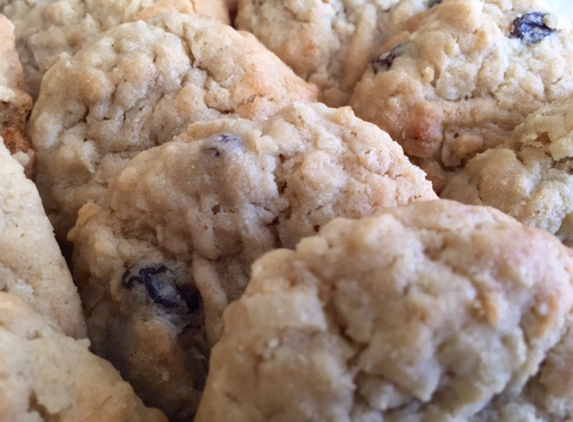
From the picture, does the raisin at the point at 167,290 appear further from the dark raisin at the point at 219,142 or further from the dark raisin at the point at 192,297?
the dark raisin at the point at 219,142

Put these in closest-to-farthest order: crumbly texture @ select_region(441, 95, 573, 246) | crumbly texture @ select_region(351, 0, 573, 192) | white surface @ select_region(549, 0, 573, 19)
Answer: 1. crumbly texture @ select_region(441, 95, 573, 246)
2. crumbly texture @ select_region(351, 0, 573, 192)
3. white surface @ select_region(549, 0, 573, 19)

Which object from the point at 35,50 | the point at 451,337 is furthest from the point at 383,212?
the point at 35,50

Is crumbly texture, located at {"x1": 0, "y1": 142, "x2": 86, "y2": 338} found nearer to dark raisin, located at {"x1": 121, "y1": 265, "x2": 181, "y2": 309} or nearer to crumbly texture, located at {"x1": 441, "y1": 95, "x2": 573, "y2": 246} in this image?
dark raisin, located at {"x1": 121, "y1": 265, "x2": 181, "y2": 309}

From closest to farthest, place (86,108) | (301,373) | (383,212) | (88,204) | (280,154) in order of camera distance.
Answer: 1. (301,373)
2. (383,212)
3. (280,154)
4. (88,204)
5. (86,108)

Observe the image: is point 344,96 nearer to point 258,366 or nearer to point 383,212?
point 383,212

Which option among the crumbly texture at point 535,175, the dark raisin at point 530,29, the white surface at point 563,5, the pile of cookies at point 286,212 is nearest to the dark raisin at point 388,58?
the pile of cookies at point 286,212

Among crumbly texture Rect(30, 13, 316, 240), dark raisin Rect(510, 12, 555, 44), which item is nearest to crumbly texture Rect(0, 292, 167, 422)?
crumbly texture Rect(30, 13, 316, 240)
